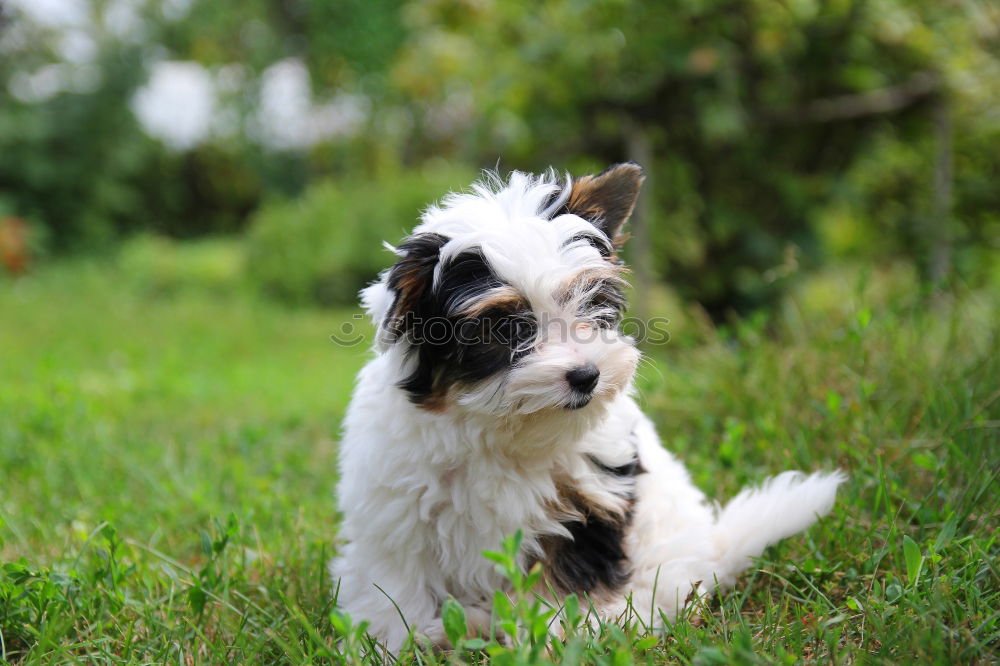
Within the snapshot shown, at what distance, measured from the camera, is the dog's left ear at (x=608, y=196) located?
8.77 ft

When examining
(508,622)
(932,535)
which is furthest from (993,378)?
(508,622)

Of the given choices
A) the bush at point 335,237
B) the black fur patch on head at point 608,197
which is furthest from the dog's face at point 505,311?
the bush at point 335,237

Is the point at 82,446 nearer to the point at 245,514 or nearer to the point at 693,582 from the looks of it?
the point at 245,514

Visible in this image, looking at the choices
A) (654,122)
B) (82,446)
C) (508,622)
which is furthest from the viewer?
(654,122)

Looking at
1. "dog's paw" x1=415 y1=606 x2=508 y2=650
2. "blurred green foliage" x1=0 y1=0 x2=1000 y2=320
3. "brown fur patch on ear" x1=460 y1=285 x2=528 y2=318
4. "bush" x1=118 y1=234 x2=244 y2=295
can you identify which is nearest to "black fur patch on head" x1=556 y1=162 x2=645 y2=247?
"brown fur patch on ear" x1=460 y1=285 x2=528 y2=318

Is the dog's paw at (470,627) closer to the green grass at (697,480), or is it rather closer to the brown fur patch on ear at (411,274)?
the green grass at (697,480)

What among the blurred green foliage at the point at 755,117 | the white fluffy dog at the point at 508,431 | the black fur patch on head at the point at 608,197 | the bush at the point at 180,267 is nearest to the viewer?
the white fluffy dog at the point at 508,431

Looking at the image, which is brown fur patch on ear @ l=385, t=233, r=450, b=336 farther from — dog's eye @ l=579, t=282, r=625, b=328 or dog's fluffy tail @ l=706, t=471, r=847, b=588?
dog's fluffy tail @ l=706, t=471, r=847, b=588

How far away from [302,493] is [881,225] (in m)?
6.43

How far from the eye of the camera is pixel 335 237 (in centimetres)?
1206

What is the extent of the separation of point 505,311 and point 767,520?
116 cm

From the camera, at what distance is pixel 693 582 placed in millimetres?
2643

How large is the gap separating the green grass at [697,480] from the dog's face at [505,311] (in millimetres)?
596

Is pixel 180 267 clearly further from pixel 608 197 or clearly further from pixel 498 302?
pixel 498 302
